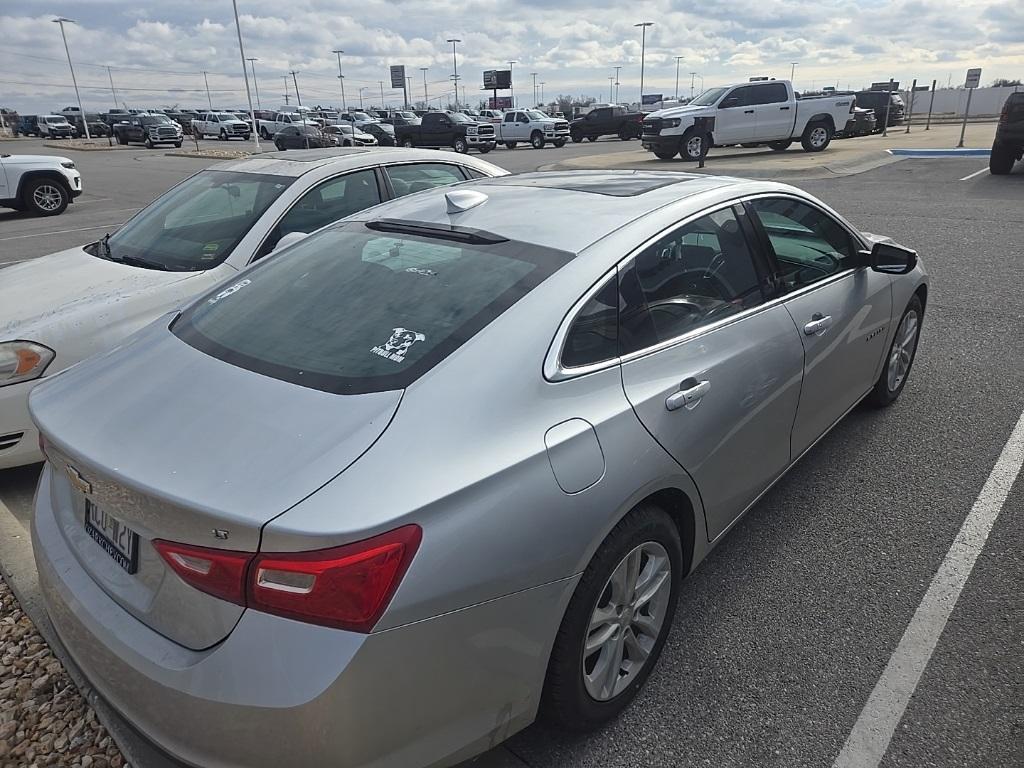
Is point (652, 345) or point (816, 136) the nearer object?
point (652, 345)

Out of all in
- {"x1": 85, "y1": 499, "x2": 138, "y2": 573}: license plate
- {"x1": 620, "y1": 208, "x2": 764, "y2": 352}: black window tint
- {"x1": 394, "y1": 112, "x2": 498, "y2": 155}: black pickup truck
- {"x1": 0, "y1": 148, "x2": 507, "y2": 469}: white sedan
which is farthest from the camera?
{"x1": 394, "y1": 112, "x2": 498, "y2": 155}: black pickup truck

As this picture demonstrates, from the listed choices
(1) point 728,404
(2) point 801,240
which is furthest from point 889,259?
(1) point 728,404

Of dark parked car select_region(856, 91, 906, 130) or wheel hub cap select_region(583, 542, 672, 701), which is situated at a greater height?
dark parked car select_region(856, 91, 906, 130)

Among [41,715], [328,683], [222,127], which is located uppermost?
[328,683]

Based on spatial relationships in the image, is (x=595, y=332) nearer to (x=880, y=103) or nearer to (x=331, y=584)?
(x=331, y=584)

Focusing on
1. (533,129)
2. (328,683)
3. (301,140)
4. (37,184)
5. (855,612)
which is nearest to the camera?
(328,683)

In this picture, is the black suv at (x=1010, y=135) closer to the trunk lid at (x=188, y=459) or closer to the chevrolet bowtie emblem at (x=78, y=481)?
A: the trunk lid at (x=188, y=459)

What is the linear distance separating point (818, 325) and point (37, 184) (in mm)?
15578

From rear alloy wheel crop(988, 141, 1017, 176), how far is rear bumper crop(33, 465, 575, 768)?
18.0 m

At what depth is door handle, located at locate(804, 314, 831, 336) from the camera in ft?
10.5

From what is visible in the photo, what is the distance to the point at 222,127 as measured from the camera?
52.4 meters

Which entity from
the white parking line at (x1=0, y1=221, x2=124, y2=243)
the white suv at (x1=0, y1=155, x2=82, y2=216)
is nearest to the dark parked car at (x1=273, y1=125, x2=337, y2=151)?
the white suv at (x1=0, y1=155, x2=82, y2=216)

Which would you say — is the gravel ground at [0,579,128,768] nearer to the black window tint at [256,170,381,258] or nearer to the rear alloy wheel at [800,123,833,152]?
the black window tint at [256,170,381,258]

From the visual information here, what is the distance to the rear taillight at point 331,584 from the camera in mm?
1582
